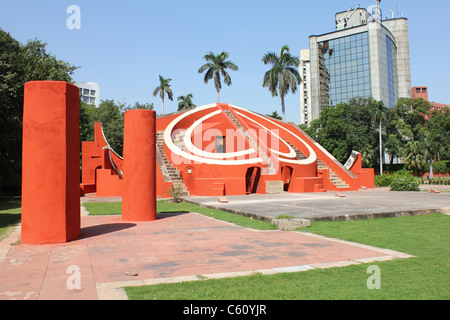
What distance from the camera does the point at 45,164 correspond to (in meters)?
6.49

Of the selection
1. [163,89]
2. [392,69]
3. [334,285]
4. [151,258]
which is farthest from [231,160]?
[392,69]

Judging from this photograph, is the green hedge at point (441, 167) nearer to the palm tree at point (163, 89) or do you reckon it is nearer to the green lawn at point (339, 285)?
the palm tree at point (163, 89)

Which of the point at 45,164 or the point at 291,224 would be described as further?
the point at 291,224

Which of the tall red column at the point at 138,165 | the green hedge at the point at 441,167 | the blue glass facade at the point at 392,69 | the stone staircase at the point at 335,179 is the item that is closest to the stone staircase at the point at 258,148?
the stone staircase at the point at 335,179

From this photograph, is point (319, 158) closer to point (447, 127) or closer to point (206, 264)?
point (206, 264)

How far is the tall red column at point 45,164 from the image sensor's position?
6.46m

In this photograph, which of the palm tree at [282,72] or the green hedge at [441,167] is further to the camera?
the green hedge at [441,167]

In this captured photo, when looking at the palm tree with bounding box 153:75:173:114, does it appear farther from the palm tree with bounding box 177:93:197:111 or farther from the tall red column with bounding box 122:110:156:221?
the tall red column with bounding box 122:110:156:221

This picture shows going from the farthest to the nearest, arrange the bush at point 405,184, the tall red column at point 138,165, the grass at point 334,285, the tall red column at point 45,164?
the bush at point 405,184
the tall red column at point 138,165
the tall red column at point 45,164
the grass at point 334,285

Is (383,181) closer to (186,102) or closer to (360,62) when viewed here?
(186,102)

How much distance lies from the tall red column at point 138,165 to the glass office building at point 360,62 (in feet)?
197

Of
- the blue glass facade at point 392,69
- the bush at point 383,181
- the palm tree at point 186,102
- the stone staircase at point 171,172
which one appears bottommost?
the bush at point 383,181

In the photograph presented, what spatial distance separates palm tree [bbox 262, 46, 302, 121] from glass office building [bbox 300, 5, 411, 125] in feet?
109

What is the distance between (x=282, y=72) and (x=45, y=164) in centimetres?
3037
